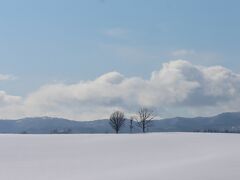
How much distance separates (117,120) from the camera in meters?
118

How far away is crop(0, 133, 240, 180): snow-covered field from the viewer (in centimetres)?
2505

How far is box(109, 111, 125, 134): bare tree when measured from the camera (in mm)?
116213

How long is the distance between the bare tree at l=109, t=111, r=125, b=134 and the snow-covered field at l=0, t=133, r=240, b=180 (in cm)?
6940

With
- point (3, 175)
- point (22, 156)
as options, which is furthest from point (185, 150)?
point (3, 175)

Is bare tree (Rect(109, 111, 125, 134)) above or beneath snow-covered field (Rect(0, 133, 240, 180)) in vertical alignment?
above

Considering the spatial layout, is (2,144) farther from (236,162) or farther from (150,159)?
(236,162)

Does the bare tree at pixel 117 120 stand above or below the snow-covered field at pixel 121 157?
above

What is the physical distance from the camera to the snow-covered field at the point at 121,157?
986 inches

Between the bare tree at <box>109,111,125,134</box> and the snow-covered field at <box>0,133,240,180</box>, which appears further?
the bare tree at <box>109,111,125,134</box>

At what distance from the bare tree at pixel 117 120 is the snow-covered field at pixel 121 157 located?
228 feet

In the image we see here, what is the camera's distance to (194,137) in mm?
43344

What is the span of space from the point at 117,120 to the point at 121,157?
83.8 meters

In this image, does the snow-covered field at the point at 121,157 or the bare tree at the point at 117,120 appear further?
the bare tree at the point at 117,120

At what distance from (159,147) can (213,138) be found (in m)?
6.01
